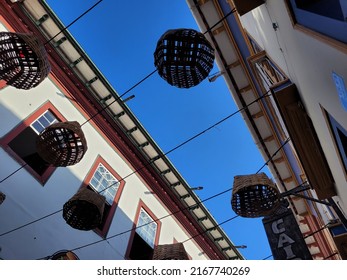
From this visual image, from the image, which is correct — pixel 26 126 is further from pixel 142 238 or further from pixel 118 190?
pixel 142 238

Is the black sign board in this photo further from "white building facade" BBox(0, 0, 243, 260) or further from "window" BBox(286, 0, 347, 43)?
"window" BBox(286, 0, 347, 43)

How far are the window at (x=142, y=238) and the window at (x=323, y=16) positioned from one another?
9592 millimetres

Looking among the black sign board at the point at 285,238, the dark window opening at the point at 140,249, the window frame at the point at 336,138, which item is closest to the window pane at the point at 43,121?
the dark window opening at the point at 140,249

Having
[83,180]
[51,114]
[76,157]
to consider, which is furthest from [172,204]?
[76,157]

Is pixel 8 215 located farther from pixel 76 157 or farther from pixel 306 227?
pixel 306 227

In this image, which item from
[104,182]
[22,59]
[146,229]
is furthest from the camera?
[146,229]

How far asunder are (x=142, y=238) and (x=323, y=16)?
10.9 m

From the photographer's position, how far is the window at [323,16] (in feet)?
8.34

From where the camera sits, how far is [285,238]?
7.55 metres

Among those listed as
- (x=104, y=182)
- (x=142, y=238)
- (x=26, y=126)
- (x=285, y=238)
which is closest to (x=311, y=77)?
(x=285, y=238)

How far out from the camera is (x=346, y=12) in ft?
8.10

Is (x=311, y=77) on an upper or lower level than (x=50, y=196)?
upper

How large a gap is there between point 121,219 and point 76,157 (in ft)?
19.3

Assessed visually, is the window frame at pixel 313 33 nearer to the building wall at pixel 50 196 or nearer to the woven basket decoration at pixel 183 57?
the woven basket decoration at pixel 183 57
